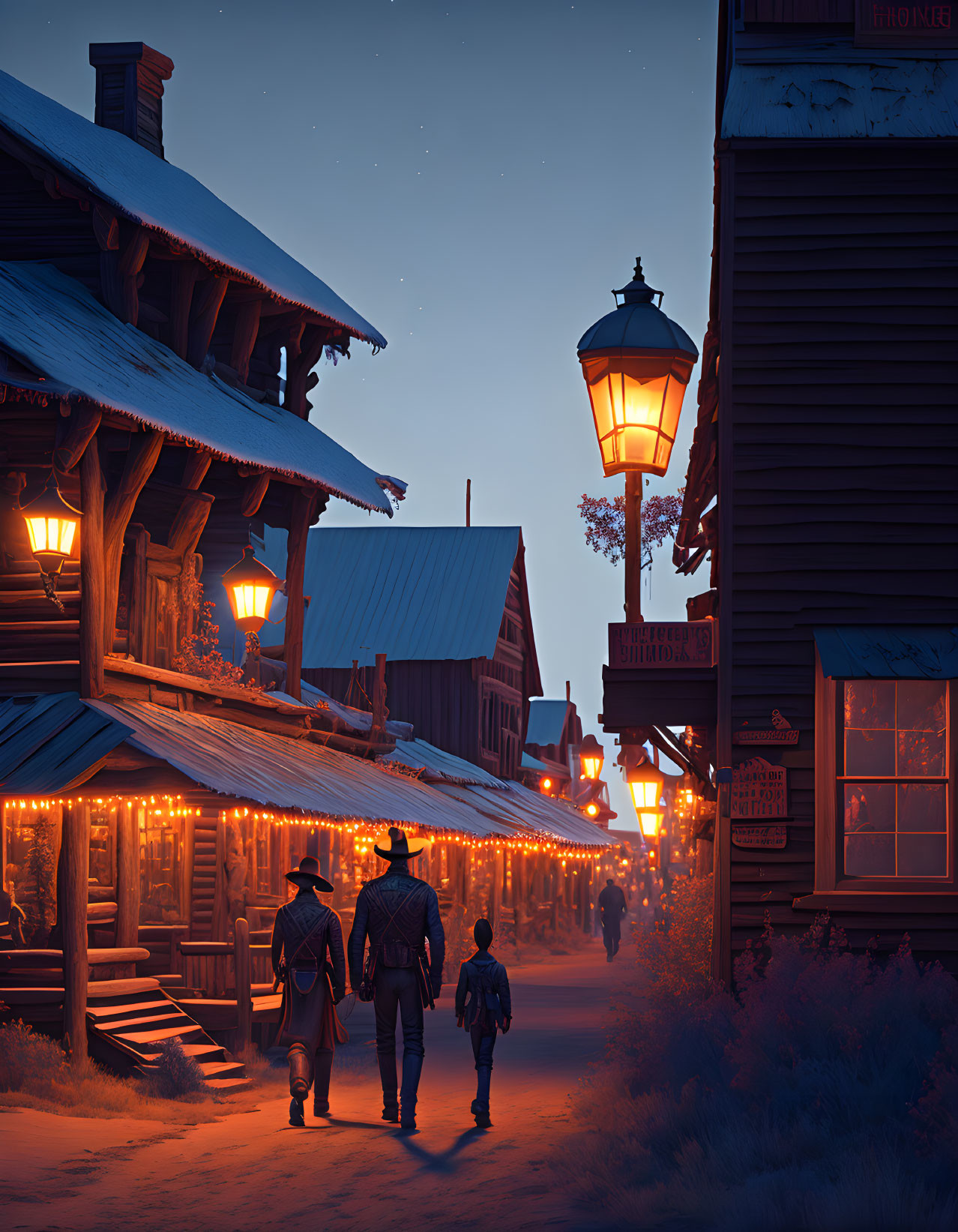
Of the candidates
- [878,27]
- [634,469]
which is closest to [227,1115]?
[634,469]

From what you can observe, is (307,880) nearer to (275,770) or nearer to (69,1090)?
(69,1090)

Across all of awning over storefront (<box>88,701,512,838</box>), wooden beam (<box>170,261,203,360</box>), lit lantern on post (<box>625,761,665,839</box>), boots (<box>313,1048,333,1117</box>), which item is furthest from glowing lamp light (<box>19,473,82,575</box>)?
lit lantern on post (<box>625,761,665,839</box>)

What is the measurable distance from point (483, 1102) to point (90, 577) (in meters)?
6.04

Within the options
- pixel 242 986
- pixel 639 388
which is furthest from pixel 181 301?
pixel 639 388

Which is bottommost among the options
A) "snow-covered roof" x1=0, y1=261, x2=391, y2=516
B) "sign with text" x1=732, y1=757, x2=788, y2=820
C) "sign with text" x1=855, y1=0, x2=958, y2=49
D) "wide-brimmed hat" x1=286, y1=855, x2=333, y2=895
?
"wide-brimmed hat" x1=286, y1=855, x2=333, y2=895

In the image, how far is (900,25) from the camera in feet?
37.9

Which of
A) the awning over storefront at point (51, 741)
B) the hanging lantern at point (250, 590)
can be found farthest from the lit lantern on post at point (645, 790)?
the awning over storefront at point (51, 741)

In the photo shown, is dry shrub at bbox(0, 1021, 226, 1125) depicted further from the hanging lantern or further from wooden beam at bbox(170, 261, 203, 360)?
wooden beam at bbox(170, 261, 203, 360)

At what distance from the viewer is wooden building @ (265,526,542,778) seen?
34312 mm

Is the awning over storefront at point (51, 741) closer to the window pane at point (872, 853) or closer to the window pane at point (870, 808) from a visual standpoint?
the window pane at point (870, 808)

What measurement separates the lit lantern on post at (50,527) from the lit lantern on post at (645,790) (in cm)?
1024

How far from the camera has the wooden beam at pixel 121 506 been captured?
13930 mm

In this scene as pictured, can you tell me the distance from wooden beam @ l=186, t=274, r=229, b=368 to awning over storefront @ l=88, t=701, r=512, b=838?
4560mm

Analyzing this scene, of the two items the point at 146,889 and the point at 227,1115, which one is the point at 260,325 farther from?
the point at 227,1115
